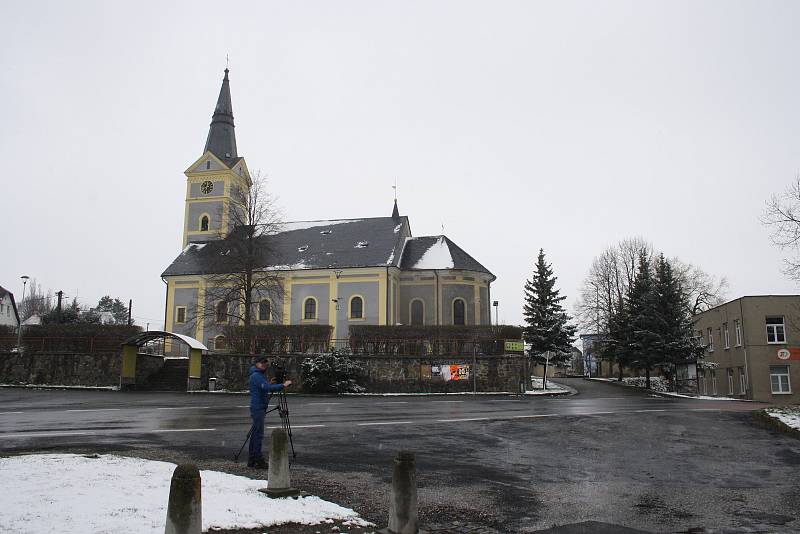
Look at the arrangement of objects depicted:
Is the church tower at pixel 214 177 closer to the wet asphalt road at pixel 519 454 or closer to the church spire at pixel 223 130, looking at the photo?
the church spire at pixel 223 130

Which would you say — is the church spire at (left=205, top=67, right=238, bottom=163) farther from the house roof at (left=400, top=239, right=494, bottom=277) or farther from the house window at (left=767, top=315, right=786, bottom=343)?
the house window at (left=767, top=315, right=786, bottom=343)

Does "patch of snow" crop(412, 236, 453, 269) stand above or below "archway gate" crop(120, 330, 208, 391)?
above

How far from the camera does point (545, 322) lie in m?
47.5

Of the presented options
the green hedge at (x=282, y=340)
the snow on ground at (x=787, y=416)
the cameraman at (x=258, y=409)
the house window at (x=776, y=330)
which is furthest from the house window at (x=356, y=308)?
the cameraman at (x=258, y=409)

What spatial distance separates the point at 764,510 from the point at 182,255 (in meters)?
55.2

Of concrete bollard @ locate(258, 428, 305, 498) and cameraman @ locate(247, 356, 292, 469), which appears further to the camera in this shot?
cameraman @ locate(247, 356, 292, 469)

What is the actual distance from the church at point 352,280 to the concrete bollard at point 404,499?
4232cm

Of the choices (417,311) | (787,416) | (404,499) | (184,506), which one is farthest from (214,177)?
(184,506)

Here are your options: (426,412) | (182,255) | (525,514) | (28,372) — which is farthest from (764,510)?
(182,255)

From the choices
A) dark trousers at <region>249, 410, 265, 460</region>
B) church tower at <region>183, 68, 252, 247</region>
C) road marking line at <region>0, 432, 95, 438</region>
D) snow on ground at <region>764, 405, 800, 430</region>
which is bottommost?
snow on ground at <region>764, 405, 800, 430</region>

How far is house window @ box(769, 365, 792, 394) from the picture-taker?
37.3 meters

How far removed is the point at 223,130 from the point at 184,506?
196 feet

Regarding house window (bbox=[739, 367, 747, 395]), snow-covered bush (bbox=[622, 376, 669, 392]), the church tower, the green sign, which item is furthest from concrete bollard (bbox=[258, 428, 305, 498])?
the church tower

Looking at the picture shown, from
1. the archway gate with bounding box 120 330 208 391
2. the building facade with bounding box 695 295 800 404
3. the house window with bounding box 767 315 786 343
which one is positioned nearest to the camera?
the archway gate with bounding box 120 330 208 391
